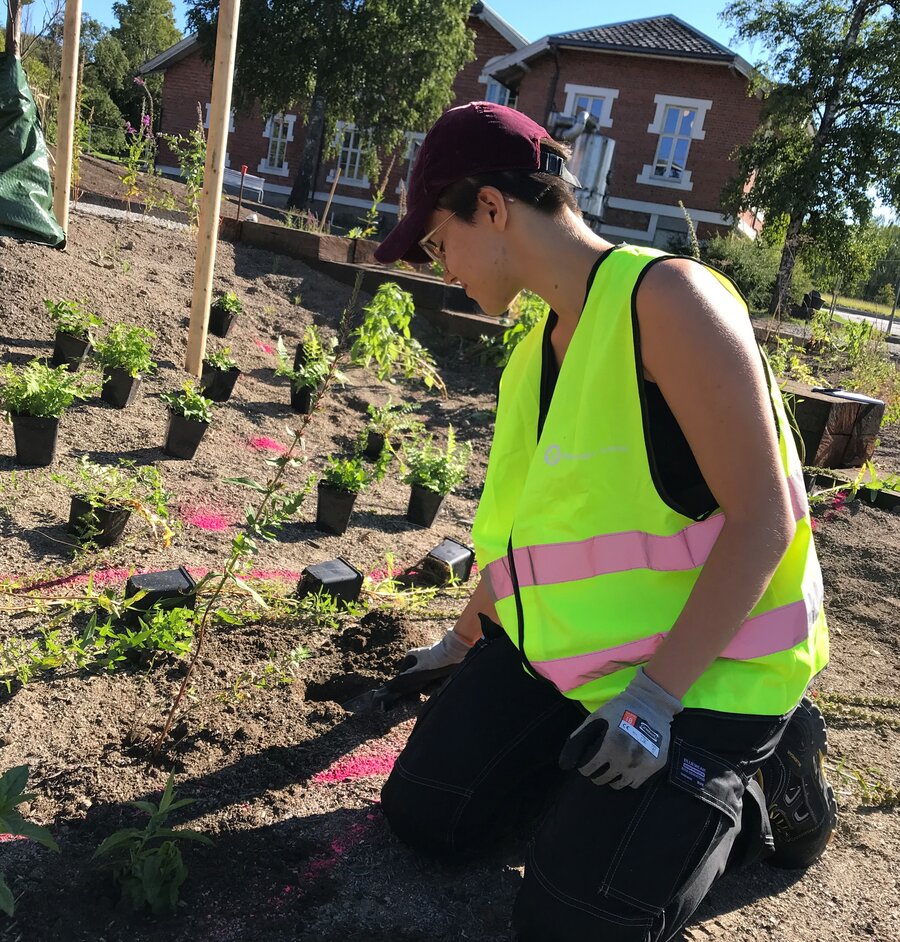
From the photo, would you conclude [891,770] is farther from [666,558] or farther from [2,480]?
[2,480]

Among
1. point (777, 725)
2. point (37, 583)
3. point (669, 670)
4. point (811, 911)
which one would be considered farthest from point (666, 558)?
point (37, 583)

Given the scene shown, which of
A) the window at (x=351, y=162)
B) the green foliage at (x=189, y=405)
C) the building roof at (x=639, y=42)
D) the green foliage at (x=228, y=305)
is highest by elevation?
the building roof at (x=639, y=42)

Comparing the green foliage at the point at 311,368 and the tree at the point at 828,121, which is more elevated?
the tree at the point at 828,121

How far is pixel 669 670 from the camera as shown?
156cm

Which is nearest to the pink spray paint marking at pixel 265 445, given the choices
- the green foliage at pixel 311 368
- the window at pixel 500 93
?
the green foliage at pixel 311 368

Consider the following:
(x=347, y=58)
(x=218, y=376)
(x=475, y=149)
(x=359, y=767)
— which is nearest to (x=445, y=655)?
(x=359, y=767)

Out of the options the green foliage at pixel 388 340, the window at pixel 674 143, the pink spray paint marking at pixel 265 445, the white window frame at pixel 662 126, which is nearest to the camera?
the pink spray paint marking at pixel 265 445

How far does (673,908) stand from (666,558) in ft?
2.15

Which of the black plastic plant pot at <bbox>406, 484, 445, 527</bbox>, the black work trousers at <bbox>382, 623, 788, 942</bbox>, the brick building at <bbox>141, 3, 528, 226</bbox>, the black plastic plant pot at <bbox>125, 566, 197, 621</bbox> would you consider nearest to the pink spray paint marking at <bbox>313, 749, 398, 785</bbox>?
the black work trousers at <bbox>382, 623, 788, 942</bbox>

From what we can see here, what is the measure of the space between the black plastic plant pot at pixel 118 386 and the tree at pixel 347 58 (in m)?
16.5

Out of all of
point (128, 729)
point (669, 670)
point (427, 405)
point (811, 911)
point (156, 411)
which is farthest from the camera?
point (427, 405)

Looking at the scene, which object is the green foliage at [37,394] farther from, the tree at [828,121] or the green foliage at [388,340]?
the tree at [828,121]

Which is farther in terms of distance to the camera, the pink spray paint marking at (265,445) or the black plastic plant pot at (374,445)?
the black plastic plant pot at (374,445)

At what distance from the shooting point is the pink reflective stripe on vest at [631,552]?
5.34ft
